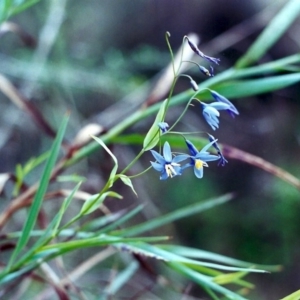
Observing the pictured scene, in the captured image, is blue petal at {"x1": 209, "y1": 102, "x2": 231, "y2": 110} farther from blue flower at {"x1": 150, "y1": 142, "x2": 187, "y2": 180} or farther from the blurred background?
the blurred background

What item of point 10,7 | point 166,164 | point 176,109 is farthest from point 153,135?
point 176,109

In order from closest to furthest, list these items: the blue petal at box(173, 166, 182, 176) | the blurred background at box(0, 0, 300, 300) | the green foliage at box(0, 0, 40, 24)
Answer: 1. the blue petal at box(173, 166, 182, 176)
2. the green foliage at box(0, 0, 40, 24)
3. the blurred background at box(0, 0, 300, 300)

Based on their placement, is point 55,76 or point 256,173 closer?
point 55,76

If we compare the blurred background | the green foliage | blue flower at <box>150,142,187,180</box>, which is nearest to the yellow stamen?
blue flower at <box>150,142,187,180</box>

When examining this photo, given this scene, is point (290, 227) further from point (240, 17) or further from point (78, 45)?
point (78, 45)

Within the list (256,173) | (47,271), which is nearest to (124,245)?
(47,271)

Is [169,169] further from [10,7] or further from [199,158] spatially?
[10,7]

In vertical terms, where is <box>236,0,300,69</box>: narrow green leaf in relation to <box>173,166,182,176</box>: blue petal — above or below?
below

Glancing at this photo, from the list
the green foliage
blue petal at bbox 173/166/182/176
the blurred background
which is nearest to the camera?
blue petal at bbox 173/166/182/176
